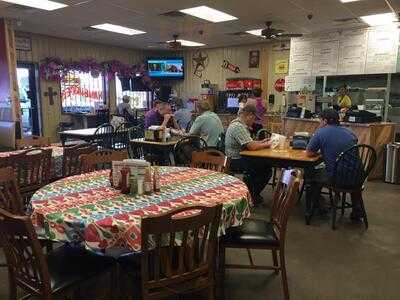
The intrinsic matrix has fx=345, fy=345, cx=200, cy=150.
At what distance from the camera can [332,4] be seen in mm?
5176

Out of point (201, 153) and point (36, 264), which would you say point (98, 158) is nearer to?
point (201, 153)

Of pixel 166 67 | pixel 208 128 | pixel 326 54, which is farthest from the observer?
pixel 166 67

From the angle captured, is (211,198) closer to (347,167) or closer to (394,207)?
(347,167)

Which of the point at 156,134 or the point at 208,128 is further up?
the point at 208,128

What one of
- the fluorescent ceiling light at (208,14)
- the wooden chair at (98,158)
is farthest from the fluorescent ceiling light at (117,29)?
the wooden chair at (98,158)

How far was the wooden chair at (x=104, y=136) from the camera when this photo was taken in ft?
19.5

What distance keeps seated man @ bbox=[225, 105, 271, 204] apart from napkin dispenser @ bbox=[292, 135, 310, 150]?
1.06ft

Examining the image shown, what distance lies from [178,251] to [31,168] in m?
2.18

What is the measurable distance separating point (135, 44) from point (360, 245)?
774 cm

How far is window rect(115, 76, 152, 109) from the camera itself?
9.76m

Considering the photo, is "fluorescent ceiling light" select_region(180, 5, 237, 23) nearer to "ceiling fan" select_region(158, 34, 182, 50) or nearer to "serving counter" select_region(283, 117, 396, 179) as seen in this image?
"ceiling fan" select_region(158, 34, 182, 50)

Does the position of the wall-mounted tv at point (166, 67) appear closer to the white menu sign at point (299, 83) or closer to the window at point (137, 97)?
the window at point (137, 97)

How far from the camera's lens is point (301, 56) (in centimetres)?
746

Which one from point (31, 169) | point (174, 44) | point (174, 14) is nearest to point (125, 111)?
point (174, 44)
